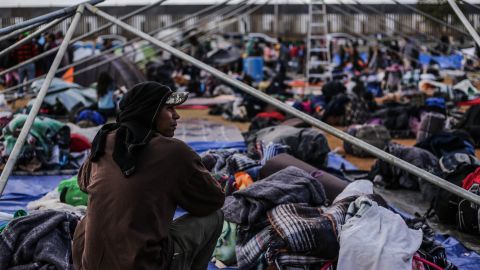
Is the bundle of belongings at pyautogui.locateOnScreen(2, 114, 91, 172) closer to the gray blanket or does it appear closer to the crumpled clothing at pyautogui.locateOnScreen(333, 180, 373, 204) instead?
the gray blanket

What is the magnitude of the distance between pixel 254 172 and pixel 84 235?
2187 mm

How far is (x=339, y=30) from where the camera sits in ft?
100

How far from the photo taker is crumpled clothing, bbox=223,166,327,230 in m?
4.01

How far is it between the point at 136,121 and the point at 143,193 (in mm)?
362

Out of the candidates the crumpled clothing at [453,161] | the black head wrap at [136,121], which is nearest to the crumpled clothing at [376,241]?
the black head wrap at [136,121]

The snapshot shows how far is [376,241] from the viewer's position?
338 cm

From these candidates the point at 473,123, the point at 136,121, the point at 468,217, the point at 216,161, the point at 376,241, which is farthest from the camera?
the point at 473,123

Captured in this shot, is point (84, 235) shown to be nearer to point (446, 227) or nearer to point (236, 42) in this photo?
point (446, 227)

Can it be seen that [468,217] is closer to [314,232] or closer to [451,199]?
[451,199]

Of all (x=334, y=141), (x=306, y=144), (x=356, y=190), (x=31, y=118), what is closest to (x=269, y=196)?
(x=356, y=190)

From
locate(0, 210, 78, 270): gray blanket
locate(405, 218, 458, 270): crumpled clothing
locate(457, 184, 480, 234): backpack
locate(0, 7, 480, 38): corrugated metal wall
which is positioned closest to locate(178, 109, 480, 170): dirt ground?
locate(457, 184, 480, 234): backpack

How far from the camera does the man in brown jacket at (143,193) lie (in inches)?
109

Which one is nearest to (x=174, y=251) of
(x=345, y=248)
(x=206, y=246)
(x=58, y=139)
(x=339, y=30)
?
(x=206, y=246)

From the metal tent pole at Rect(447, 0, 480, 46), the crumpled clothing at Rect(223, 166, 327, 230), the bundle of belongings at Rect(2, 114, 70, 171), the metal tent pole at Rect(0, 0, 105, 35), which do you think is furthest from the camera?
the bundle of belongings at Rect(2, 114, 70, 171)
